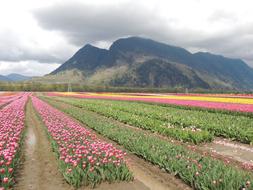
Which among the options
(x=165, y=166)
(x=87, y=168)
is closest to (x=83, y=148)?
(x=87, y=168)

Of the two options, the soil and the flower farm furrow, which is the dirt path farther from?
the flower farm furrow

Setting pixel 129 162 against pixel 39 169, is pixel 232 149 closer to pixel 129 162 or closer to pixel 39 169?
pixel 129 162

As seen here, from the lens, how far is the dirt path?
8.93m

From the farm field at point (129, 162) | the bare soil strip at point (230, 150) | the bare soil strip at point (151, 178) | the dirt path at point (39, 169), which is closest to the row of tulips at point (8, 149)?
the farm field at point (129, 162)

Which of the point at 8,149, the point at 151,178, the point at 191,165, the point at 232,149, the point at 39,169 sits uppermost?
the point at 8,149

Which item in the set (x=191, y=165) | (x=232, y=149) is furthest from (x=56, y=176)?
(x=232, y=149)

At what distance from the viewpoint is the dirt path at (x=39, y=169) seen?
8930mm

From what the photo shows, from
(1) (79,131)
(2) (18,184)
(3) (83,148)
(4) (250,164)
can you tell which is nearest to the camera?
(2) (18,184)

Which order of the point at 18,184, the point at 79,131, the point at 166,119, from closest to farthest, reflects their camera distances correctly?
the point at 18,184, the point at 79,131, the point at 166,119

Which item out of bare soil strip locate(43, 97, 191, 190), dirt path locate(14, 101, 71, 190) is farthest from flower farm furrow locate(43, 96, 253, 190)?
dirt path locate(14, 101, 71, 190)

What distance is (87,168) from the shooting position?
365 inches

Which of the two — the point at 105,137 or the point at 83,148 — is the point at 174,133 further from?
the point at 83,148

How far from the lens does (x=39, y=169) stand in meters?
10.6

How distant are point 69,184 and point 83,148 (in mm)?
1563
